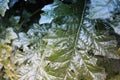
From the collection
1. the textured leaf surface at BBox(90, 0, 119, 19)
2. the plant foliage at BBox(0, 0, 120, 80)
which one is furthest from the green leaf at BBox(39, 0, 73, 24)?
the textured leaf surface at BBox(90, 0, 119, 19)

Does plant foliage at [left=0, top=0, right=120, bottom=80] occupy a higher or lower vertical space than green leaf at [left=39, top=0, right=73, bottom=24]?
lower

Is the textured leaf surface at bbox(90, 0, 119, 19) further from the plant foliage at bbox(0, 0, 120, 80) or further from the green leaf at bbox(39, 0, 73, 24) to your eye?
the green leaf at bbox(39, 0, 73, 24)

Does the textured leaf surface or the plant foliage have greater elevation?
the textured leaf surface

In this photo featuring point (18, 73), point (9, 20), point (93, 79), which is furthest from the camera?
point (9, 20)

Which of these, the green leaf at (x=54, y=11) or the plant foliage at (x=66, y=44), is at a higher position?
Answer: the green leaf at (x=54, y=11)

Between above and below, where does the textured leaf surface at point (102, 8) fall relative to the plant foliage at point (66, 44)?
above

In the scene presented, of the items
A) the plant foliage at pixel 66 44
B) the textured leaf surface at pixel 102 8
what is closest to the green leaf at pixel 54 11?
the plant foliage at pixel 66 44

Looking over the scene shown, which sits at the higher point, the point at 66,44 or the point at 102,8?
the point at 102,8

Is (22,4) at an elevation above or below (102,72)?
above

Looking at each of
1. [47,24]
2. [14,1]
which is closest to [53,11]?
[47,24]

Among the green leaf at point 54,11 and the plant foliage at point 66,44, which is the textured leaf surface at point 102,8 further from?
the green leaf at point 54,11

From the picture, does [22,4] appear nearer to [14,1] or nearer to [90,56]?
[14,1]
